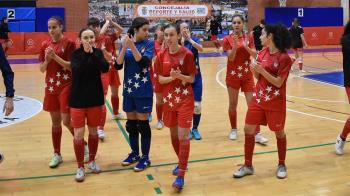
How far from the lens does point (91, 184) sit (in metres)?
4.78

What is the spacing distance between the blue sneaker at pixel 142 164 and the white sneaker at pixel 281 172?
163 cm

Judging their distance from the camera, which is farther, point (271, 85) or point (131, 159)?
point (131, 159)

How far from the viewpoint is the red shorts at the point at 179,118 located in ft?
14.8

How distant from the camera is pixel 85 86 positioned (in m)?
4.72

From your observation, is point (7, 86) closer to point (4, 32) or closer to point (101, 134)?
point (101, 134)

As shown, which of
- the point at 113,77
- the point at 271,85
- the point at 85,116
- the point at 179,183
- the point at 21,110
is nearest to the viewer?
the point at 179,183

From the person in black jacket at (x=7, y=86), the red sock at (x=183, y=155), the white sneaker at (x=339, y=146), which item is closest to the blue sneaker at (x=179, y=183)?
the red sock at (x=183, y=155)

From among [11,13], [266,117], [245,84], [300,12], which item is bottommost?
[266,117]

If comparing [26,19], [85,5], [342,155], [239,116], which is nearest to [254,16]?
[85,5]

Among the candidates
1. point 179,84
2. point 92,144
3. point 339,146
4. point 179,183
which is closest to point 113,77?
point 92,144

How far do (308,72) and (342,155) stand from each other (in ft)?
28.5

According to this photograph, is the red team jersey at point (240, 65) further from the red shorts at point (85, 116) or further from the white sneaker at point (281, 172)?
the red shorts at point (85, 116)

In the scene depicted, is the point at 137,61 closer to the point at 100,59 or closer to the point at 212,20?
the point at 100,59

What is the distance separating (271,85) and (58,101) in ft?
8.70
